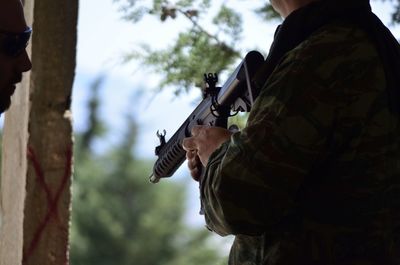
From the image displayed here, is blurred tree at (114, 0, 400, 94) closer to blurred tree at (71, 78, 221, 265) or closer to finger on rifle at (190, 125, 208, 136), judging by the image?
finger on rifle at (190, 125, 208, 136)

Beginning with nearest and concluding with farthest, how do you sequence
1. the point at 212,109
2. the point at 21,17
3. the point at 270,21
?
1. the point at 21,17
2. the point at 212,109
3. the point at 270,21

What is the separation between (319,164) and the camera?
1916 mm

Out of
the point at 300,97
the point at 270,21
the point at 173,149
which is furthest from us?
the point at 270,21

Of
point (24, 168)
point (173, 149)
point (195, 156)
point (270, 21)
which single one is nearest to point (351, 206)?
point (195, 156)

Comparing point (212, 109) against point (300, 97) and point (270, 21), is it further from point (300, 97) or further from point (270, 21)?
point (270, 21)

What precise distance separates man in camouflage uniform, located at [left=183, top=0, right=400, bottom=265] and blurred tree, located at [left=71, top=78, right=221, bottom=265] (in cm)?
1705

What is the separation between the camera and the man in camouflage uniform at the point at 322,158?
1.88 meters

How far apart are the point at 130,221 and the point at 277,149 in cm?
1851

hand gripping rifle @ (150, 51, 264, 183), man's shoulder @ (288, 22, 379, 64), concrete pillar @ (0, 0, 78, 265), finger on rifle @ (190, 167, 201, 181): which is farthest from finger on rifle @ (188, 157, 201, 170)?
concrete pillar @ (0, 0, 78, 265)

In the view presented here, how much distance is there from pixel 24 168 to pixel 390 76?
71.7 inches

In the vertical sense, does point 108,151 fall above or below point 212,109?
above

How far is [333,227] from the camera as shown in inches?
75.9

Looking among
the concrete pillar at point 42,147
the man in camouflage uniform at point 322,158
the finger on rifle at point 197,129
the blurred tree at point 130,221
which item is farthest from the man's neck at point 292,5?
the blurred tree at point 130,221

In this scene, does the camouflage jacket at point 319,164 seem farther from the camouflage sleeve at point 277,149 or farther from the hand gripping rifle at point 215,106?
the hand gripping rifle at point 215,106
